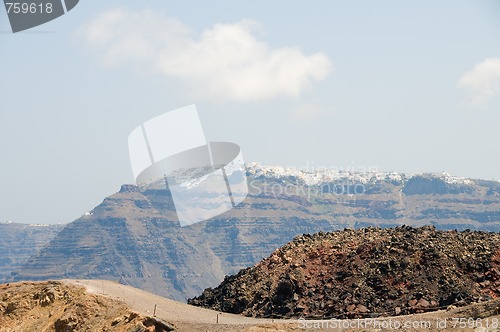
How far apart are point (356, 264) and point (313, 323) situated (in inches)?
509

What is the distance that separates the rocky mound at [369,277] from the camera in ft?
172

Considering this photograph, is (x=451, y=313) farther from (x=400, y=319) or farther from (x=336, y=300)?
(x=336, y=300)

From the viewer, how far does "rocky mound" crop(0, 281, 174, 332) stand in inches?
1857

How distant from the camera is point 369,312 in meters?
51.2

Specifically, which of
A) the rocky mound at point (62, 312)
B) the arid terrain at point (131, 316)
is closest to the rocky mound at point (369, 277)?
the arid terrain at point (131, 316)

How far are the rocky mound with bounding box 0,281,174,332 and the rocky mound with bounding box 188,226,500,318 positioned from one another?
12135 millimetres

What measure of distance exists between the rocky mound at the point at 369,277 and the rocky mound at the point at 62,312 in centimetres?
1213

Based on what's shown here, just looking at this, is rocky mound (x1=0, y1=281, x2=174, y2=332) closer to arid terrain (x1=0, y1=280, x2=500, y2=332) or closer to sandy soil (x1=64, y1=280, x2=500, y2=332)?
arid terrain (x1=0, y1=280, x2=500, y2=332)

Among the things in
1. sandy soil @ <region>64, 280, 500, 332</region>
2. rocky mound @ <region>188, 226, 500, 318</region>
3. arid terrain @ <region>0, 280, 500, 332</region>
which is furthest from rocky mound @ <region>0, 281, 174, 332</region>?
rocky mound @ <region>188, 226, 500, 318</region>

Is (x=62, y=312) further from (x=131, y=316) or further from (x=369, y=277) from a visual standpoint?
(x=369, y=277)

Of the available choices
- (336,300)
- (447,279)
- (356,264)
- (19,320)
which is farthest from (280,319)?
(19,320)

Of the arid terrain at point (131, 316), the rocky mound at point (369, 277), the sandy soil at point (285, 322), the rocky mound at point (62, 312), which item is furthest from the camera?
the rocky mound at point (369, 277)

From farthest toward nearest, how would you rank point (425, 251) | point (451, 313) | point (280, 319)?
1. point (425, 251)
2. point (280, 319)
3. point (451, 313)

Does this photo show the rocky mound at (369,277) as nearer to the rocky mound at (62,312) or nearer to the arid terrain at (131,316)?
the arid terrain at (131,316)
